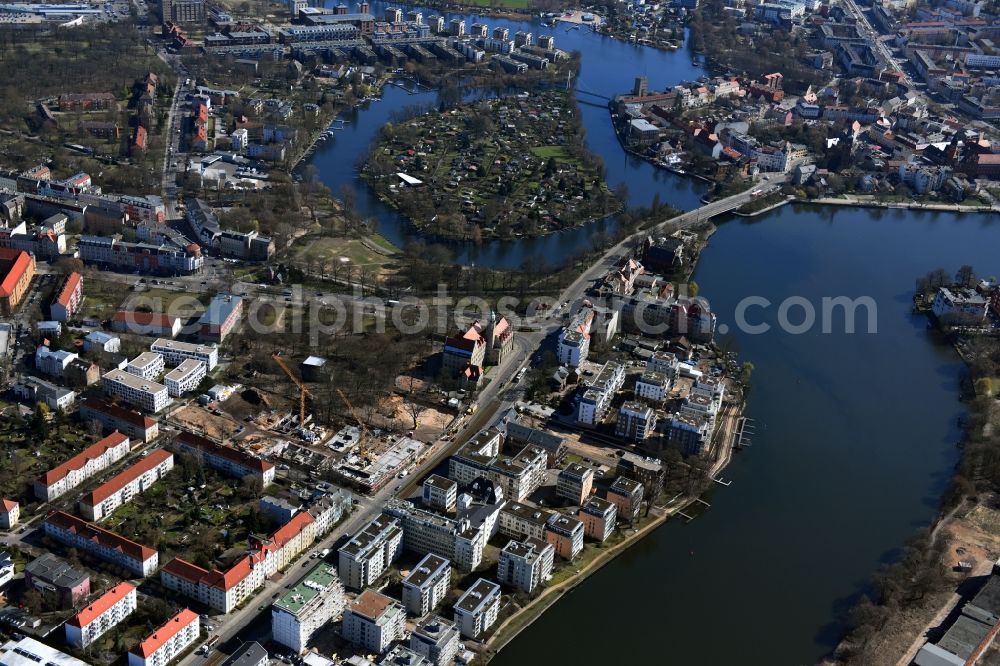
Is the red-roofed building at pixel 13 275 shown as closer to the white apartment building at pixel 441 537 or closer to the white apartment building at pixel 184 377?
the white apartment building at pixel 184 377

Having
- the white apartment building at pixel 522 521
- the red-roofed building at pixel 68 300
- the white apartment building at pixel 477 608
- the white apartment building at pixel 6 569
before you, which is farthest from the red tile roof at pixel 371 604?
the red-roofed building at pixel 68 300

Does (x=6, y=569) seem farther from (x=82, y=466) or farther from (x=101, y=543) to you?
(x=82, y=466)

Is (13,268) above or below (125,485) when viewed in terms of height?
above

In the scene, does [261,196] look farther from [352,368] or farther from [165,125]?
[352,368]

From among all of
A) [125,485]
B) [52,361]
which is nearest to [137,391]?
[52,361]

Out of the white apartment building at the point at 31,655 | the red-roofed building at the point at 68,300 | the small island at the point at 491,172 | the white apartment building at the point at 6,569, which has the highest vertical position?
the small island at the point at 491,172

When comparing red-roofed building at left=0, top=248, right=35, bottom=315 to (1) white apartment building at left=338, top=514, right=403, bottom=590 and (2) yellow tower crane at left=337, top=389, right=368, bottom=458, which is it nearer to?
(2) yellow tower crane at left=337, top=389, right=368, bottom=458

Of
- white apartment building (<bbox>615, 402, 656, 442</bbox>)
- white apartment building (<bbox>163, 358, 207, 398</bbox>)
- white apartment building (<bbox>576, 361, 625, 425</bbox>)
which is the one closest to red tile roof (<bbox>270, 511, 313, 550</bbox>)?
white apartment building (<bbox>163, 358, 207, 398</bbox>)
